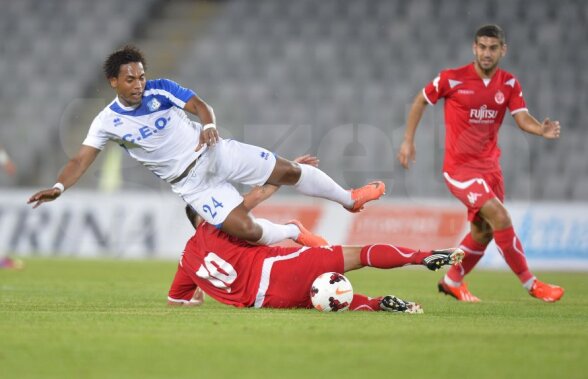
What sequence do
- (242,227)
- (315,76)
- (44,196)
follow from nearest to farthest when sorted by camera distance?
1. (44,196)
2. (242,227)
3. (315,76)

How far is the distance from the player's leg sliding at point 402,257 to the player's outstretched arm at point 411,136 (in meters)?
1.22

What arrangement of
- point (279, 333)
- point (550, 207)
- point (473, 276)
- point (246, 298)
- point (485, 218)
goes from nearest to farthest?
1. point (279, 333)
2. point (246, 298)
3. point (485, 218)
4. point (473, 276)
5. point (550, 207)

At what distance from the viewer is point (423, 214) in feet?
53.0

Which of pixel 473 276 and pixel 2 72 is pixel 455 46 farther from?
pixel 2 72

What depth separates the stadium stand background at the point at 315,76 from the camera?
1750cm

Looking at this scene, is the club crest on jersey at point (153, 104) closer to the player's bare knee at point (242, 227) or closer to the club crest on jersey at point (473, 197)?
the player's bare knee at point (242, 227)

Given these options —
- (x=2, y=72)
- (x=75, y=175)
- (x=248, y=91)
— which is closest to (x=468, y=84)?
(x=75, y=175)

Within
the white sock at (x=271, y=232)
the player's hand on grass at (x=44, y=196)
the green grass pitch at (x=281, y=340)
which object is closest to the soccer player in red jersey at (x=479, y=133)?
the green grass pitch at (x=281, y=340)

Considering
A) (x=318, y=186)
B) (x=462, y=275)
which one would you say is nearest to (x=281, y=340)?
(x=318, y=186)

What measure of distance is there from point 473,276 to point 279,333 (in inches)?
306

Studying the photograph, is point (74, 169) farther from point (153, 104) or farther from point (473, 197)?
point (473, 197)

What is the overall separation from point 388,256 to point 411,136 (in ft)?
5.29

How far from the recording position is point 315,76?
20.0 meters

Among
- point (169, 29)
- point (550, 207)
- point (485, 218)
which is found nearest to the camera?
point (485, 218)
